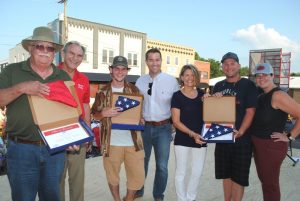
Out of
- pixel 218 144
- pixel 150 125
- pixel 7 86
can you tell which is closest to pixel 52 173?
pixel 7 86

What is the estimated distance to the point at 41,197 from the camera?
2971 millimetres

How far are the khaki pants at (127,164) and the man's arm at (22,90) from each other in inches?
66.1

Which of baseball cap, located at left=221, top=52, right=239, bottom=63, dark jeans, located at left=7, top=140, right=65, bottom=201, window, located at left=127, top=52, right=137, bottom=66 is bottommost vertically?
dark jeans, located at left=7, top=140, right=65, bottom=201

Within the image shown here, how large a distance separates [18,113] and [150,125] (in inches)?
86.6

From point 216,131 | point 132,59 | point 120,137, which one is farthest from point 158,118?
point 132,59

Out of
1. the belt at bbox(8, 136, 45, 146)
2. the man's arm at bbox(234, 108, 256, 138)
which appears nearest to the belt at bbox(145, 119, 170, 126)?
the man's arm at bbox(234, 108, 256, 138)

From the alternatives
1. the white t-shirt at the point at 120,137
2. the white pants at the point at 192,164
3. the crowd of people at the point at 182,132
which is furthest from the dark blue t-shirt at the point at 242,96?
the white t-shirt at the point at 120,137

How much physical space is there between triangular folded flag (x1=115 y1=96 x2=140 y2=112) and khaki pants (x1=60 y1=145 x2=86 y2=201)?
74 cm

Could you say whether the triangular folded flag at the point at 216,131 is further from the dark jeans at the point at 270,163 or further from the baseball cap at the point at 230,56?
the baseball cap at the point at 230,56

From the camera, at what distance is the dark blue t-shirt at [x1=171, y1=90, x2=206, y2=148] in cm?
391

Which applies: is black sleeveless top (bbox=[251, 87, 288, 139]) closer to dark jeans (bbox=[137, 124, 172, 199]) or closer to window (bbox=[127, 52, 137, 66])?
dark jeans (bbox=[137, 124, 172, 199])

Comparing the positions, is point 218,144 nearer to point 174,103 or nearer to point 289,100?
point 174,103

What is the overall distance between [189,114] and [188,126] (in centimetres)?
16

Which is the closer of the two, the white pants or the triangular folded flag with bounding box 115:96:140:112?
the triangular folded flag with bounding box 115:96:140:112
